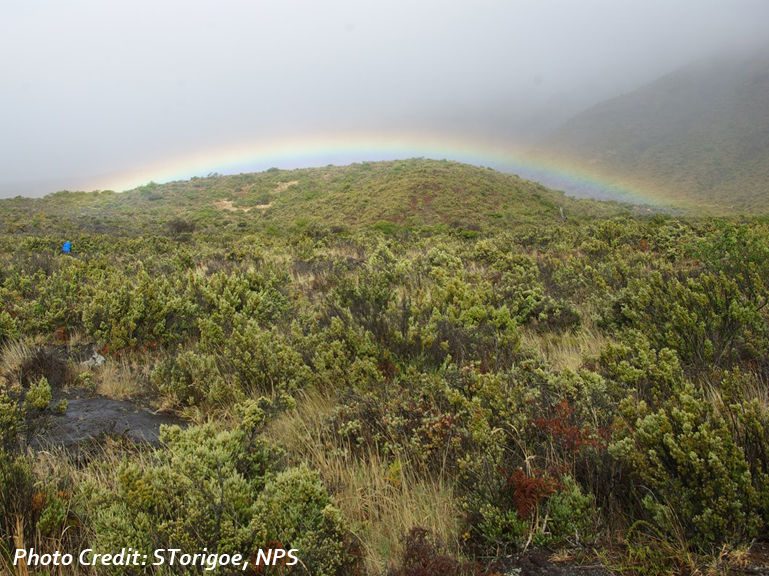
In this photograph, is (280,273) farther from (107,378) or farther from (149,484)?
(149,484)

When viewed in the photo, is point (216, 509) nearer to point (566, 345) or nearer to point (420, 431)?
point (420, 431)

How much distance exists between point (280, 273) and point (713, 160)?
329 feet

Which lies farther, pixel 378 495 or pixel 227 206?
pixel 227 206

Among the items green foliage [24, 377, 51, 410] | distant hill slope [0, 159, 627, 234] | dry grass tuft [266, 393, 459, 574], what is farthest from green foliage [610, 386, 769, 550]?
distant hill slope [0, 159, 627, 234]

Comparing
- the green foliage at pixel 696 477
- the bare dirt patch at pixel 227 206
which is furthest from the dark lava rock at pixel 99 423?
the bare dirt patch at pixel 227 206

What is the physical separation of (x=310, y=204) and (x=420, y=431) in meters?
37.6

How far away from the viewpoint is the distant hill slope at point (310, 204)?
94.2 feet

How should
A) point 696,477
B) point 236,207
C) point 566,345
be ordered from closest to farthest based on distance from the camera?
point 696,477 → point 566,345 → point 236,207

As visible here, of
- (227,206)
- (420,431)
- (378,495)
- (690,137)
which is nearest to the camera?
(378,495)

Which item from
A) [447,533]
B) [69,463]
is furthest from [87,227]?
[447,533]

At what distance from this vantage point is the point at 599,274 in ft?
20.2

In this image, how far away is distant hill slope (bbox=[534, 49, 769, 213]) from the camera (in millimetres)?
69125

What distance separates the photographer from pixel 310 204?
38406 mm

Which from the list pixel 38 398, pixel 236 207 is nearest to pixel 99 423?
pixel 38 398
